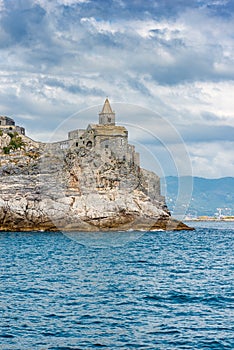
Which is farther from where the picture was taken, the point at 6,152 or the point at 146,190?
the point at 6,152

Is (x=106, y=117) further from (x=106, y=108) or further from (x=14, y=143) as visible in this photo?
(x=14, y=143)

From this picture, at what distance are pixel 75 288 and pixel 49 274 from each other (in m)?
5.10

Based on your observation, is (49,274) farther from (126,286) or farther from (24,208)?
(24,208)

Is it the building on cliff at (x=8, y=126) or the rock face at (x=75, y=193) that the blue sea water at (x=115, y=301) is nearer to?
the rock face at (x=75, y=193)

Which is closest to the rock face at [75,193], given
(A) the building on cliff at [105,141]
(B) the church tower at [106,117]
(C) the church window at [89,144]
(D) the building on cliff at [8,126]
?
(C) the church window at [89,144]

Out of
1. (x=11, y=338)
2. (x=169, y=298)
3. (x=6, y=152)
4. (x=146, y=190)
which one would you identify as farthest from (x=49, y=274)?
(x=6, y=152)

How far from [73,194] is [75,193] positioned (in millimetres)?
405

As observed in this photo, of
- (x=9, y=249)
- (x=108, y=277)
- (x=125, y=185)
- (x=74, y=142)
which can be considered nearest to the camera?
(x=108, y=277)

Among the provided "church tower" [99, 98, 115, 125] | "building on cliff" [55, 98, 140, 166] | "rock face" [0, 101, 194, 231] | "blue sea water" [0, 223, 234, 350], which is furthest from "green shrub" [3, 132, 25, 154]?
"blue sea water" [0, 223, 234, 350]

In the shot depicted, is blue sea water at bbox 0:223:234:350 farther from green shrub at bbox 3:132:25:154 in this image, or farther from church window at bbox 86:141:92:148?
green shrub at bbox 3:132:25:154

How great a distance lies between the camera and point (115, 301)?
2423 centimetres

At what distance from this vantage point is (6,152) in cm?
8594

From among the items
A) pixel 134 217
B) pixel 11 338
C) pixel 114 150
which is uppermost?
pixel 114 150

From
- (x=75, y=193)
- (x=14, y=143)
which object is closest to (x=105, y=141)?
(x=75, y=193)
